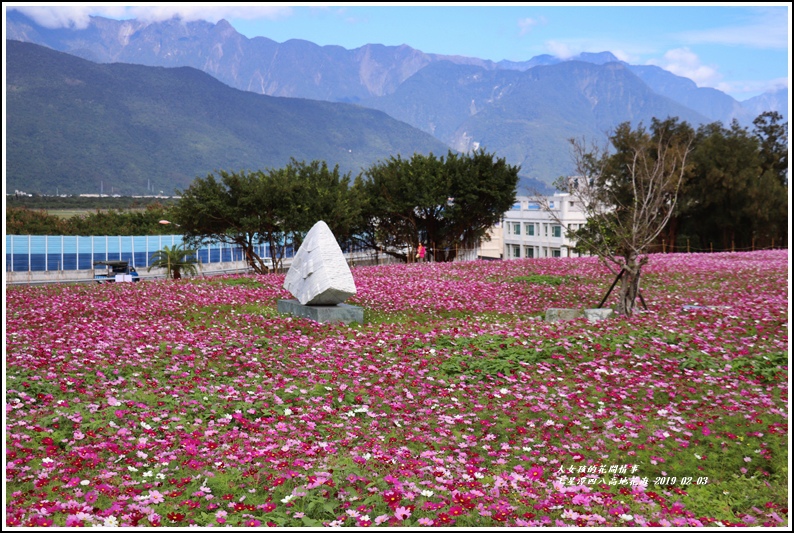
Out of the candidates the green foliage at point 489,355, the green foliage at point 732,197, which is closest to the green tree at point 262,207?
the green foliage at point 489,355

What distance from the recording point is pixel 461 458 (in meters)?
8.16

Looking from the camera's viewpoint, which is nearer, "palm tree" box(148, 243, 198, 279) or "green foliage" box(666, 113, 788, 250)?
"palm tree" box(148, 243, 198, 279)

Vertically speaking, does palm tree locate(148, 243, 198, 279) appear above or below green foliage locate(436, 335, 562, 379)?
above

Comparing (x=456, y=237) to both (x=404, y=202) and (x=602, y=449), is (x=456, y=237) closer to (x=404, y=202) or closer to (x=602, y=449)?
(x=404, y=202)

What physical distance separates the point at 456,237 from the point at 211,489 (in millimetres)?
44808

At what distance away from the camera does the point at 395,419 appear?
965 centimetres

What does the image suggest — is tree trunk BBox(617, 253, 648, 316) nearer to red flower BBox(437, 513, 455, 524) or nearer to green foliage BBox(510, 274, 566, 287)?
green foliage BBox(510, 274, 566, 287)

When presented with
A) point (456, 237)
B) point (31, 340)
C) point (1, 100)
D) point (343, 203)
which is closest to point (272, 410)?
point (1, 100)

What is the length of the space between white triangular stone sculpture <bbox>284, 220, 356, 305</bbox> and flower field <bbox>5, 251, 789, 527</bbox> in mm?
955

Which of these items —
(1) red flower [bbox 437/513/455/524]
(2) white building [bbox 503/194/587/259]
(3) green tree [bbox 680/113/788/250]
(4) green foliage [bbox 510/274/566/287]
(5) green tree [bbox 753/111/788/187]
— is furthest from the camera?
(2) white building [bbox 503/194/587/259]

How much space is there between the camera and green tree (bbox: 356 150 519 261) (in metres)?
46.6

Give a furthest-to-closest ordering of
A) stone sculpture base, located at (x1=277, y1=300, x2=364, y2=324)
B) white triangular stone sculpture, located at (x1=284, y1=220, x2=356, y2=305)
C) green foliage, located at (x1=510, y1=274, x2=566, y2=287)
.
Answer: green foliage, located at (x1=510, y1=274, x2=566, y2=287) → white triangular stone sculpture, located at (x1=284, y1=220, x2=356, y2=305) → stone sculpture base, located at (x1=277, y1=300, x2=364, y2=324)

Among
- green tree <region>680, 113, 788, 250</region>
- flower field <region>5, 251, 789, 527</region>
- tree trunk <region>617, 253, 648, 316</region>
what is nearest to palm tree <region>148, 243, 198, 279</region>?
flower field <region>5, 251, 789, 527</region>

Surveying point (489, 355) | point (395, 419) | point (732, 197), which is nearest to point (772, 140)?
point (732, 197)
